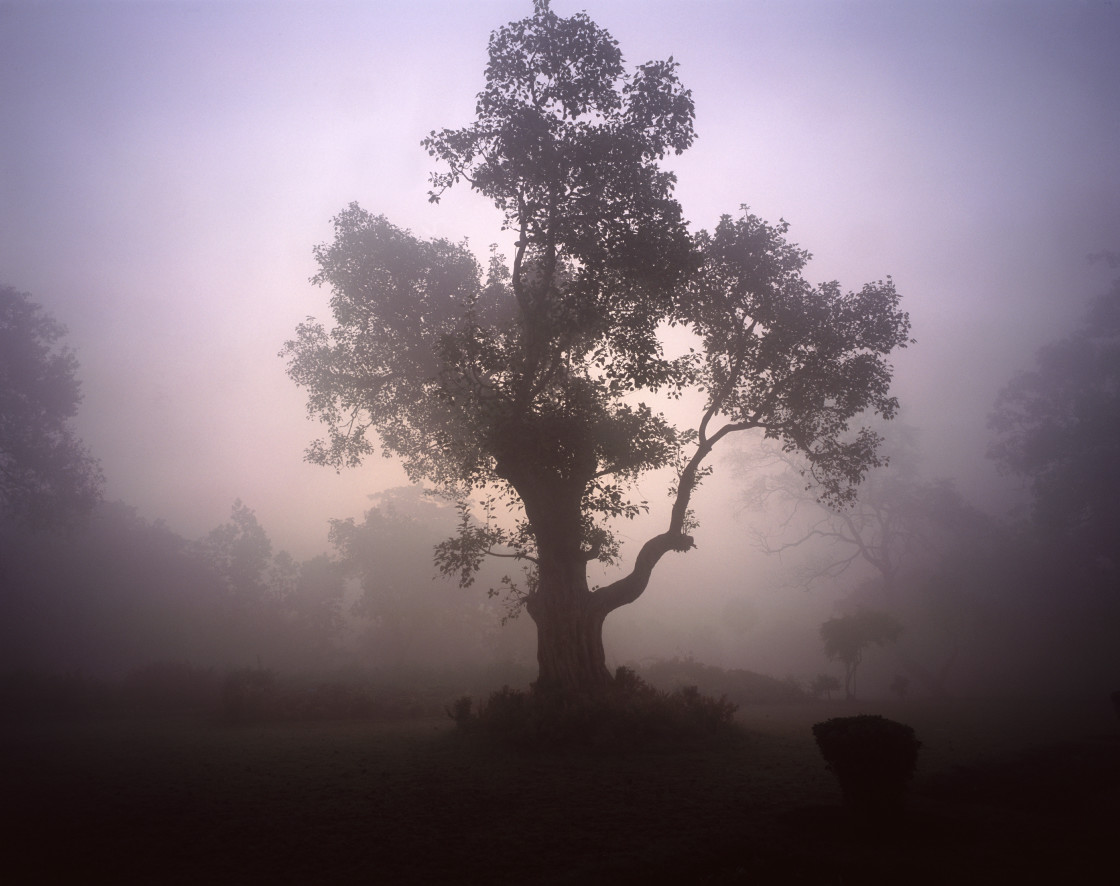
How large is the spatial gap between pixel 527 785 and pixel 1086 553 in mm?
45918

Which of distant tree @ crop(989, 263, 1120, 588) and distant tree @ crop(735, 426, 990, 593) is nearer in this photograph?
distant tree @ crop(989, 263, 1120, 588)

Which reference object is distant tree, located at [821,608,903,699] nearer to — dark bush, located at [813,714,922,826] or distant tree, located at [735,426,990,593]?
distant tree, located at [735,426,990,593]

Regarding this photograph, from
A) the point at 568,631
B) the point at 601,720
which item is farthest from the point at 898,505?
the point at 601,720

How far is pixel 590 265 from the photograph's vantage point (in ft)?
53.5

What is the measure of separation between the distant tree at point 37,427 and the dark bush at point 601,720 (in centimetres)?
3130

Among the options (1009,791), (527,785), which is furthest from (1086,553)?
(527,785)

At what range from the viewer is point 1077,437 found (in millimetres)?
38688

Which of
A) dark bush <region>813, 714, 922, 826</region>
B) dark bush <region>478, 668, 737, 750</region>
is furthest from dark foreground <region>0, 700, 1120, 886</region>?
dark bush <region>478, 668, 737, 750</region>

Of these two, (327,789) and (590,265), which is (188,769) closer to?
(327,789)

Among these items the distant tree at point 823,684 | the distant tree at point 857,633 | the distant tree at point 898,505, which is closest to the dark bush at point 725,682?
the distant tree at point 823,684

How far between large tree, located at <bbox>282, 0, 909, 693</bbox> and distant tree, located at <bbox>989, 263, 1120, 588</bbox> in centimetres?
2985

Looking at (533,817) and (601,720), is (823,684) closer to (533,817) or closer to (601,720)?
(601,720)

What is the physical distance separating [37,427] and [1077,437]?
63.2m

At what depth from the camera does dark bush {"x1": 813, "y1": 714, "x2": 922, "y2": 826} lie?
7.14 metres
